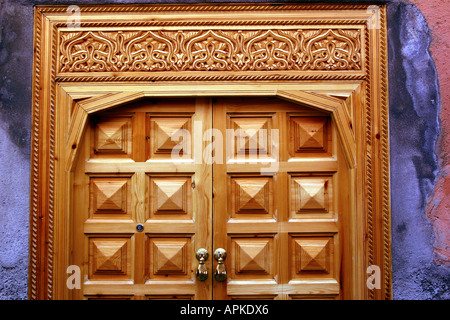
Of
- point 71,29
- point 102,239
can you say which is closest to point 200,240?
point 102,239

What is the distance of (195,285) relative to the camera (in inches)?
96.0

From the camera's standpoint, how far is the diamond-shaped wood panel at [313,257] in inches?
96.2

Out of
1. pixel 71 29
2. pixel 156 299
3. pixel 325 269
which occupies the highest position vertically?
pixel 71 29

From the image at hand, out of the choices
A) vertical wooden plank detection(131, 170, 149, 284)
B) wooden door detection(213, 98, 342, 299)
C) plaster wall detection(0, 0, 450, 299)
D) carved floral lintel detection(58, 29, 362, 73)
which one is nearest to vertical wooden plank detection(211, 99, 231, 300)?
wooden door detection(213, 98, 342, 299)

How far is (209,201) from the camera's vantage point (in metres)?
2.45

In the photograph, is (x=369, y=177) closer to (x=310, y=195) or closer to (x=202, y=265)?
(x=310, y=195)

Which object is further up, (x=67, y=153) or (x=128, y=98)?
(x=128, y=98)

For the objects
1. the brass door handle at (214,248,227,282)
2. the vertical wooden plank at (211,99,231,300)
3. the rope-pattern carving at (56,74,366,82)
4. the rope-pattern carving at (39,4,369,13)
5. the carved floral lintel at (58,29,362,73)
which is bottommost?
the brass door handle at (214,248,227,282)

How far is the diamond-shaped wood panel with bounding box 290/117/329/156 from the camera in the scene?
8.14ft

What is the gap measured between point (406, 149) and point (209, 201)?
1.25m

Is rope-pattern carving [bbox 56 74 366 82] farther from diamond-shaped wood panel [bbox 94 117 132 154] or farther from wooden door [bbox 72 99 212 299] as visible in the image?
diamond-shaped wood panel [bbox 94 117 132 154]

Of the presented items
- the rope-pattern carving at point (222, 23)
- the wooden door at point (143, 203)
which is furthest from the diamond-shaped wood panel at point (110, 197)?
the rope-pattern carving at point (222, 23)

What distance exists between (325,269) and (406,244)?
0.51 m

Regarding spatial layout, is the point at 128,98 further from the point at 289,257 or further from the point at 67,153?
the point at 289,257
